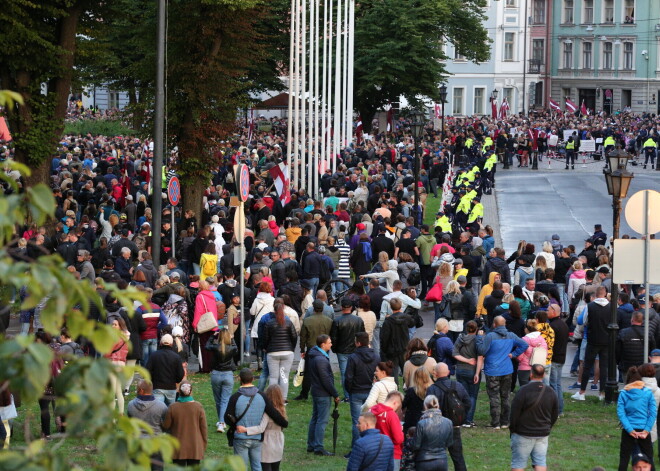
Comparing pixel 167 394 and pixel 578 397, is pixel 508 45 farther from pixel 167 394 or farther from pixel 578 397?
pixel 167 394

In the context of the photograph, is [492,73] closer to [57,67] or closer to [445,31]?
[445,31]

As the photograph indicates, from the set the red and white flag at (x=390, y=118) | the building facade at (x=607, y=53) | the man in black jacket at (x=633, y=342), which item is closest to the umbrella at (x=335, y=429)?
the man in black jacket at (x=633, y=342)

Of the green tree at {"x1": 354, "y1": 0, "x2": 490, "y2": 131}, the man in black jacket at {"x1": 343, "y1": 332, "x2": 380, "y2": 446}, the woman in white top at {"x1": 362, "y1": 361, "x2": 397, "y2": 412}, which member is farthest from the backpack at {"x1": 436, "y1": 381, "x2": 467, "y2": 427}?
the green tree at {"x1": 354, "y1": 0, "x2": 490, "y2": 131}

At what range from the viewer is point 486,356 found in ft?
48.8

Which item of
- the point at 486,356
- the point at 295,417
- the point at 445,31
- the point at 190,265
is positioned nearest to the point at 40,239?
the point at 190,265

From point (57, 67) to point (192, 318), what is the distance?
13465 millimetres

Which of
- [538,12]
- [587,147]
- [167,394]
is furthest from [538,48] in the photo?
[167,394]

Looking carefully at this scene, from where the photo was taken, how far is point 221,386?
14.5 metres

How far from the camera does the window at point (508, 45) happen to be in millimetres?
96312

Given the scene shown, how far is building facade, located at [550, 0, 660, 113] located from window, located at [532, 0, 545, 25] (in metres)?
0.94

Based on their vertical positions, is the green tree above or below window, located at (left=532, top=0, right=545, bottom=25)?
below

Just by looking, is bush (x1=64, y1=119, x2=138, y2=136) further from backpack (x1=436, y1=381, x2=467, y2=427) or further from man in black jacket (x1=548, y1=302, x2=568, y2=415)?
backpack (x1=436, y1=381, x2=467, y2=427)

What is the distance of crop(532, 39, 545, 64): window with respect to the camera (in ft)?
331

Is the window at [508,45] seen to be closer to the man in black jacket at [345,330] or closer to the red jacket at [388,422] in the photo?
the man in black jacket at [345,330]
